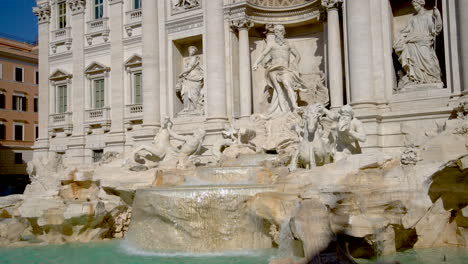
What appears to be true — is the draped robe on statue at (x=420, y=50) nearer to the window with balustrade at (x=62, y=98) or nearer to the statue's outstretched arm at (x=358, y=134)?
the statue's outstretched arm at (x=358, y=134)

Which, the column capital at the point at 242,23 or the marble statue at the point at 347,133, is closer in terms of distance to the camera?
the marble statue at the point at 347,133

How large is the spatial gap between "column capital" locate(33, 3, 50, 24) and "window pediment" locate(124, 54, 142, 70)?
19.5 feet

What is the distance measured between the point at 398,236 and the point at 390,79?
A: 21.0 ft

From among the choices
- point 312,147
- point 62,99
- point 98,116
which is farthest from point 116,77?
point 312,147

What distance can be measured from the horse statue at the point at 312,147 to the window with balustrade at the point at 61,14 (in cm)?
1580

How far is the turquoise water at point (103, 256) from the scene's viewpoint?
875 centimetres

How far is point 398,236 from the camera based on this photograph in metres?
8.91

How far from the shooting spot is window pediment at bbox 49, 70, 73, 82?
881 inches

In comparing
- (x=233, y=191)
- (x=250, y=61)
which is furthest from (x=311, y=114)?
(x=250, y=61)

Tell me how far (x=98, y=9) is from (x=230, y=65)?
8.47 m

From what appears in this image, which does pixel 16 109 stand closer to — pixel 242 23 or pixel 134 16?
pixel 134 16

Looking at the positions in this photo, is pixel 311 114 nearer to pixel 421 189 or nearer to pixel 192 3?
pixel 421 189

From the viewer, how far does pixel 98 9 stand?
21.8m

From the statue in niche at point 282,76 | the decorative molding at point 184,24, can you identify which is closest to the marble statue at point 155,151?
the statue in niche at point 282,76
